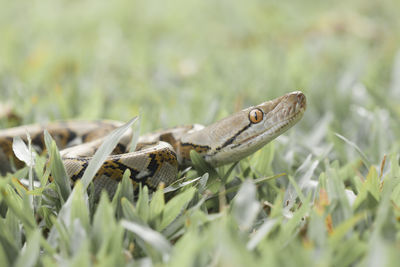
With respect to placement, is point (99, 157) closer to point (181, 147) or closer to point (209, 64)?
point (181, 147)

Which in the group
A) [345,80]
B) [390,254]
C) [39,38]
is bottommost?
[345,80]

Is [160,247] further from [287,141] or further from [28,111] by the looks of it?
[28,111]

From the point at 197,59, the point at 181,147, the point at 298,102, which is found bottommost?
the point at 181,147

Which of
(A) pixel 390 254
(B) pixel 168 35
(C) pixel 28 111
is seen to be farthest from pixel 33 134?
(B) pixel 168 35

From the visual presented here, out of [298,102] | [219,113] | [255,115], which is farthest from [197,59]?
[298,102]

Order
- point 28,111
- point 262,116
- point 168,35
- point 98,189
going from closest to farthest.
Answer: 1. point 98,189
2. point 262,116
3. point 28,111
4. point 168,35

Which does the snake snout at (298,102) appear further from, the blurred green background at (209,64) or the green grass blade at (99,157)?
the green grass blade at (99,157)
